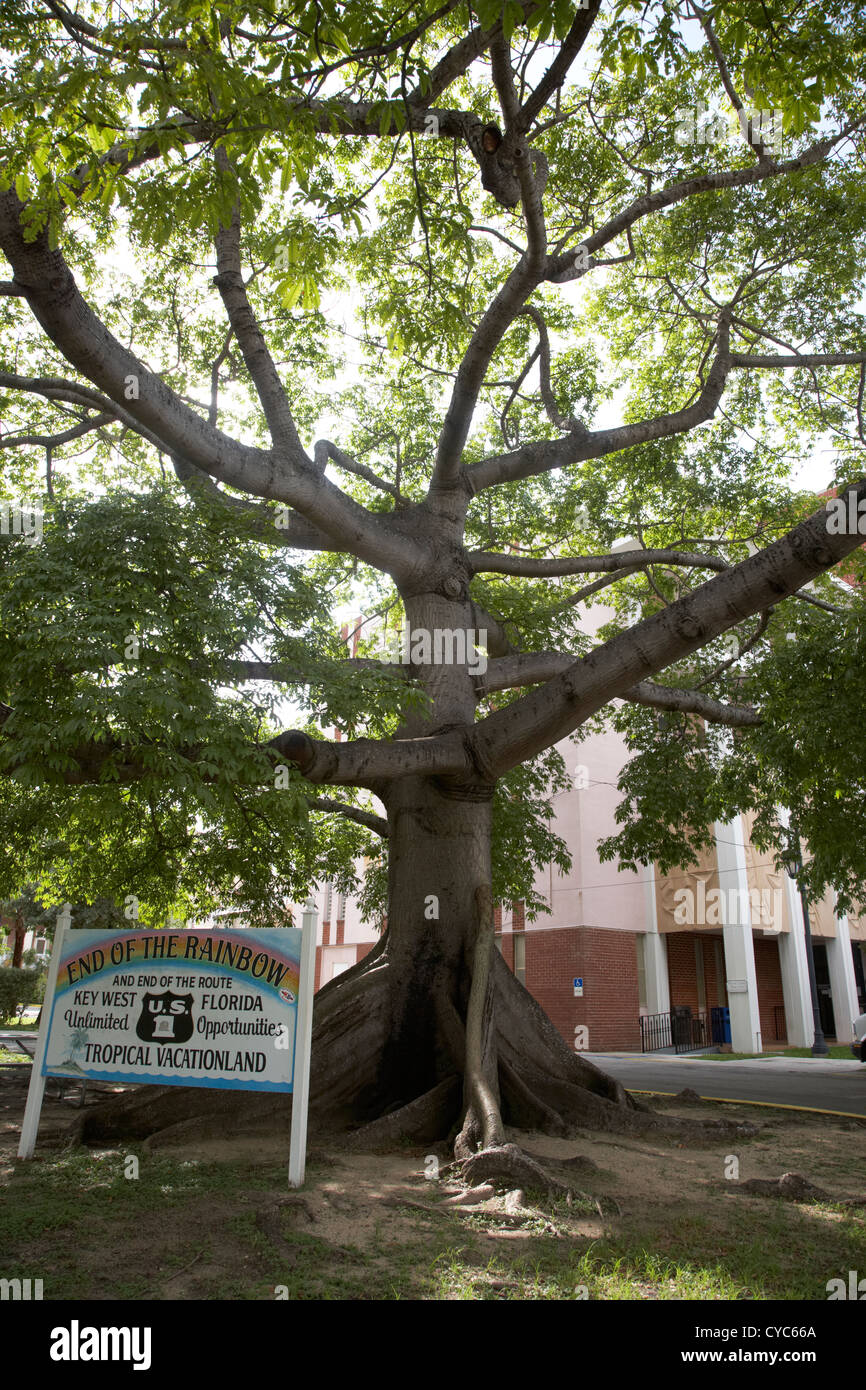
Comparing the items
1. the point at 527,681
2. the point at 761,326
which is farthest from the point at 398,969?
the point at 761,326

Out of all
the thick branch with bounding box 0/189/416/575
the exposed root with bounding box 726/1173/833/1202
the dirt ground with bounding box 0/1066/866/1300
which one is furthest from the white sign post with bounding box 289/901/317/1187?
the thick branch with bounding box 0/189/416/575

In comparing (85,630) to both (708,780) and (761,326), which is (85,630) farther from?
(761,326)

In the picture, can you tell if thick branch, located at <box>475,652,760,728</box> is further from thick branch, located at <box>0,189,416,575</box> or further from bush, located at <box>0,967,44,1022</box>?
bush, located at <box>0,967,44,1022</box>

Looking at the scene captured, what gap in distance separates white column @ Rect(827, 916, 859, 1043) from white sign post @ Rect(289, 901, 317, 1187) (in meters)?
25.2

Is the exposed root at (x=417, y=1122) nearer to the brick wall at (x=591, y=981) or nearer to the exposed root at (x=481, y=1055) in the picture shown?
the exposed root at (x=481, y=1055)

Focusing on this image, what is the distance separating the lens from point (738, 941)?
23.6 m

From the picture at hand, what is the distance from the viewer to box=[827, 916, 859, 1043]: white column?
2744cm

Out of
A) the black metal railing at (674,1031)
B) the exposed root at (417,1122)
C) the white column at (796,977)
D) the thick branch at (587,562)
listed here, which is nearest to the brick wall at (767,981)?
the white column at (796,977)

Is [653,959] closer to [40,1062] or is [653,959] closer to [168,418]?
[40,1062]

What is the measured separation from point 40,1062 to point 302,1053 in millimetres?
2373

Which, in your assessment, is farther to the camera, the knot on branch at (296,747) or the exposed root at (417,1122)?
the exposed root at (417,1122)

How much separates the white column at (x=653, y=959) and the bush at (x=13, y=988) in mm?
18411

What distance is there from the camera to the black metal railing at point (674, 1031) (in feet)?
81.1
